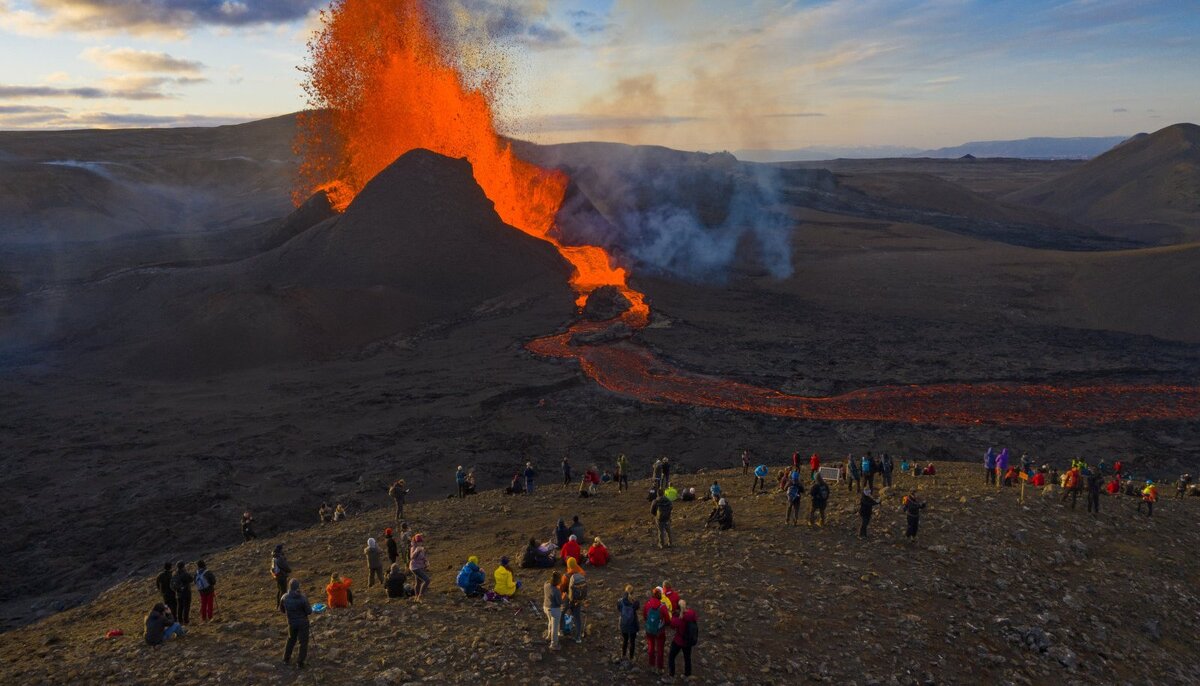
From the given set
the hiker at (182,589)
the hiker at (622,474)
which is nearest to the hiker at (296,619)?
the hiker at (182,589)

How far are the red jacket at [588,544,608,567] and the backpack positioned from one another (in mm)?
3989

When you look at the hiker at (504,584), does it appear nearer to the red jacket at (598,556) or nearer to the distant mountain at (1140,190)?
the red jacket at (598,556)

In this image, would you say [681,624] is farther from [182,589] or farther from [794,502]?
[182,589]

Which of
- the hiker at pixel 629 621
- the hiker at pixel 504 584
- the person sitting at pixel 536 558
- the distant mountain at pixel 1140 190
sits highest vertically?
the distant mountain at pixel 1140 190

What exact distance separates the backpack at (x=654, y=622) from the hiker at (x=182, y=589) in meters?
8.54

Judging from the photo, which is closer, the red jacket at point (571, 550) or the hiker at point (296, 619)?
the hiker at point (296, 619)

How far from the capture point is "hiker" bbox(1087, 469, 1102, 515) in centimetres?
1947

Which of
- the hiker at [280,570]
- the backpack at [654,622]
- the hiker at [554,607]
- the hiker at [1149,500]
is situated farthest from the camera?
the hiker at [1149,500]

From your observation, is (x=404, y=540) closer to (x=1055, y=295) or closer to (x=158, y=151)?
(x=1055, y=295)

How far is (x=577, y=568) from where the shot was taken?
43.9 feet

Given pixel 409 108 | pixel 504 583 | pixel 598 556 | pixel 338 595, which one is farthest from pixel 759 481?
pixel 409 108

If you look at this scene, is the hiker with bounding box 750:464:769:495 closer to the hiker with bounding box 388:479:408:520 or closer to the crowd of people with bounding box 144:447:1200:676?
the crowd of people with bounding box 144:447:1200:676

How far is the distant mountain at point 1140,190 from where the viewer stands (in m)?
113

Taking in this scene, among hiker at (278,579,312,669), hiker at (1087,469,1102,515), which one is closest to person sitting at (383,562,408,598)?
hiker at (278,579,312,669)
